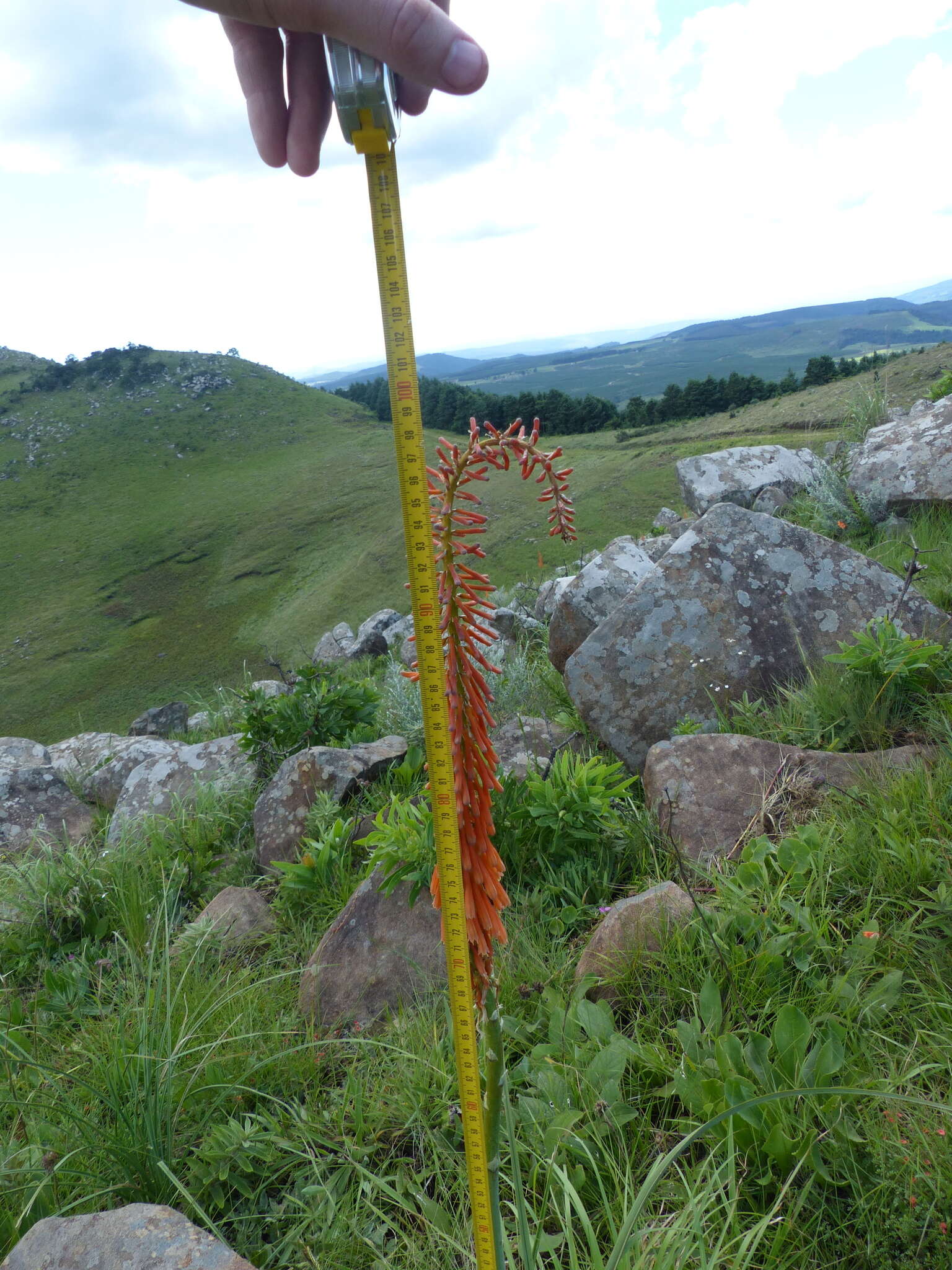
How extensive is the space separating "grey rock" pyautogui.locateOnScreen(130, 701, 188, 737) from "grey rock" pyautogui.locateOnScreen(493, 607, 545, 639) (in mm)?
5528

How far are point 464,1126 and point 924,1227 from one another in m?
1.16

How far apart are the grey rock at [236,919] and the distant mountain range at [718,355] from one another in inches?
4053

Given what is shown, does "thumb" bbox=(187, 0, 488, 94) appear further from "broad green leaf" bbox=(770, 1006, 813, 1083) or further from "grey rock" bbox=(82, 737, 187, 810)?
"grey rock" bbox=(82, 737, 187, 810)

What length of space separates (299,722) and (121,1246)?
4088 millimetres

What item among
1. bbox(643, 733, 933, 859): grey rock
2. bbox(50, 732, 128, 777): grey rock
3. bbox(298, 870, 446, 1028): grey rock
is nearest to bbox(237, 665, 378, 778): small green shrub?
bbox(298, 870, 446, 1028): grey rock

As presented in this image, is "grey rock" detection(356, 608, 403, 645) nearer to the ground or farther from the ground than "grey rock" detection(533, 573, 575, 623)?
nearer to the ground

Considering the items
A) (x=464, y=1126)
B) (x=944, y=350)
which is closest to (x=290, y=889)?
(x=464, y=1126)

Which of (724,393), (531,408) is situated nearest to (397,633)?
(531,408)

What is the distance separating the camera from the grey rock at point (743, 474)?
904cm

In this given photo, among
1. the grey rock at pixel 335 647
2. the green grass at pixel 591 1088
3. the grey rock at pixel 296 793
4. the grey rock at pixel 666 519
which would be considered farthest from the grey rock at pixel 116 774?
the grey rock at pixel 666 519

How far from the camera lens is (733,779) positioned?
3672 mm

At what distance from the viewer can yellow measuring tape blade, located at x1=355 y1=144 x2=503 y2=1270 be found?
1.46 meters

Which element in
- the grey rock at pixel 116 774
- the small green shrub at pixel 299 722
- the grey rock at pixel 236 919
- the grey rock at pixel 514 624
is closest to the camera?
the grey rock at pixel 236 919

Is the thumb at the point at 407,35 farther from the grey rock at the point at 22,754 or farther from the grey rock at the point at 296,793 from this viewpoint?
the grey rock at the point at 22,754
